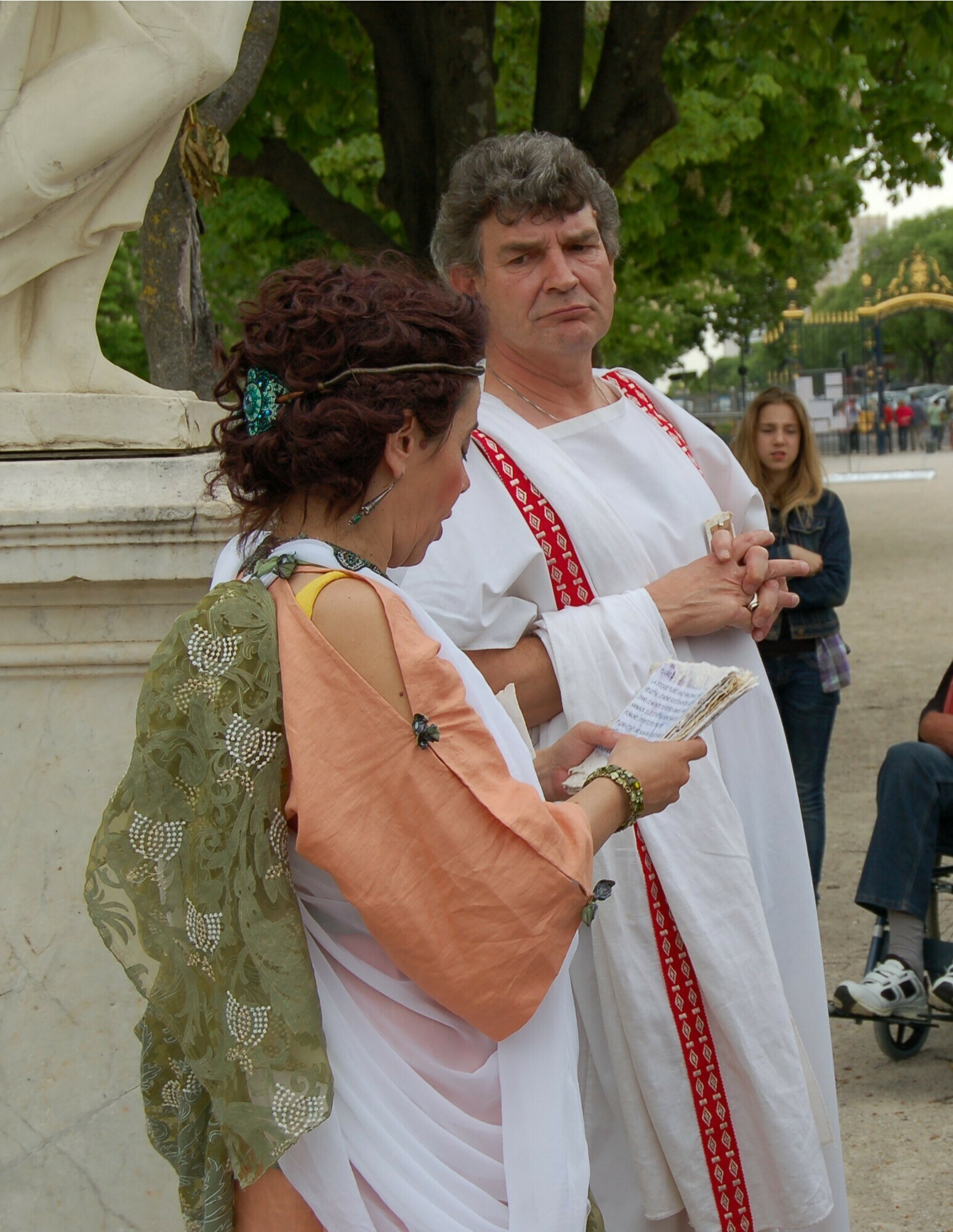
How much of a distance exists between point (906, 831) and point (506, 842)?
315 cm

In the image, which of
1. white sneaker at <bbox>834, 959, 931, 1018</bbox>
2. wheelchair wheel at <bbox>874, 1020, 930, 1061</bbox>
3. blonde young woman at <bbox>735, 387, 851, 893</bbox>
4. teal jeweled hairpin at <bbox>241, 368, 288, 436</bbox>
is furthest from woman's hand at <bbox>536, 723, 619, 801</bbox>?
blonde young woman at <bbox>735, 387, 851, 893</bbox>

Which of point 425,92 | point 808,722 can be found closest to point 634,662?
point 808,722

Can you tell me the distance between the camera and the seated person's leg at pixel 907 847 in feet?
14.6

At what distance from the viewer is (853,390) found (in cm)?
5019

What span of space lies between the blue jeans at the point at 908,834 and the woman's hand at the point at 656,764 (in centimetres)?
271

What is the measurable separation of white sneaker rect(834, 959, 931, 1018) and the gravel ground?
0.21m

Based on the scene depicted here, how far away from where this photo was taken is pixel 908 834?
448 cm

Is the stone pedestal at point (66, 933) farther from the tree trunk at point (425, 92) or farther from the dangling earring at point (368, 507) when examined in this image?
the tree trunk at point (425, 92)

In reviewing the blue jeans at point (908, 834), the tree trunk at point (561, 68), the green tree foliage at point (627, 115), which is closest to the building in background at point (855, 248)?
the green tree foliage at point (627, 115)

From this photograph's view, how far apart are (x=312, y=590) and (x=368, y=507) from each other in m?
0.16

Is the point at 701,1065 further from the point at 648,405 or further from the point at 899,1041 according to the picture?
the point at 899,1041

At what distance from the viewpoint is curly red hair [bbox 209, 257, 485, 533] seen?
66.2 inches

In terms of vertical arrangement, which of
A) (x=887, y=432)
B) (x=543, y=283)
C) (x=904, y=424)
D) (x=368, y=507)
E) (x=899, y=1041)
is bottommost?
(x=887, y=432)

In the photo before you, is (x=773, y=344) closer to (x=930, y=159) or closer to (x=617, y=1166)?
(x=930, y=159)
